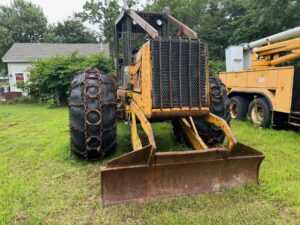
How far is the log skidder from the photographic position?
3.13 meters

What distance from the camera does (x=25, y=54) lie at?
72.6ft

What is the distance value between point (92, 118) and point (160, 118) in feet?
3.01

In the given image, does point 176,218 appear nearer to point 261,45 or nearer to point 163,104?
point 163,104

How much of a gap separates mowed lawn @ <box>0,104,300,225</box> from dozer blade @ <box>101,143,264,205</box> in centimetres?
10

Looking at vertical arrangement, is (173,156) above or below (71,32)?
below

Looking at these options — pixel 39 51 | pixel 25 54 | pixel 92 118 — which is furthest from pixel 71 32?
pixel 92 118

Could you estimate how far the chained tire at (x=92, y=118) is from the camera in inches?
154

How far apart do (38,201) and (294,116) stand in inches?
211

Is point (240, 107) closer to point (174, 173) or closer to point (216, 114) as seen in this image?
point (216, 114)

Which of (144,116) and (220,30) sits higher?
(220,30)

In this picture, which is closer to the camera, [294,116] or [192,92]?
[192,92]

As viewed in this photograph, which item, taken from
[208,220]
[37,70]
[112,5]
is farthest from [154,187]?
[112,5]

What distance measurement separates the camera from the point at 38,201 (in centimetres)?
327

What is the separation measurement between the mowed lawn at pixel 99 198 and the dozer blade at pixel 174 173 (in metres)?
0.10
